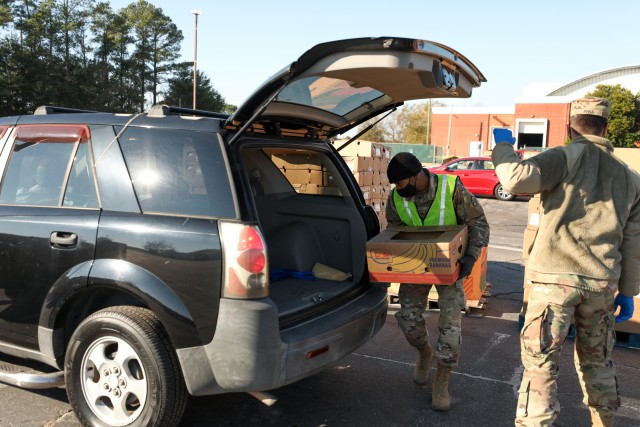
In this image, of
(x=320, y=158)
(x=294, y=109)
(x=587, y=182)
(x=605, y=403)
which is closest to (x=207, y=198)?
(x=294, y=109)

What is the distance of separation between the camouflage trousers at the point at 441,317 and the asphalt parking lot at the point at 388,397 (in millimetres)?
386

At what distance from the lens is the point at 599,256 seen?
3.00 m

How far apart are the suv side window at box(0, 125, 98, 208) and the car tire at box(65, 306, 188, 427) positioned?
0.72 metres

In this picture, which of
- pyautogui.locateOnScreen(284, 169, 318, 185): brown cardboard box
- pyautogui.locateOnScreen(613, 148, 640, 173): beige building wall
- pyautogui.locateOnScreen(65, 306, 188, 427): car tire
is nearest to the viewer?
pyautogui.locateOnScreen(65, 306, 188, 427): car tire

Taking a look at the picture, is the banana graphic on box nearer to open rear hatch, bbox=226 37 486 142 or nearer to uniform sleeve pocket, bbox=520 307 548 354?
uniform sleeve pocket, bbox=520 307 548 354

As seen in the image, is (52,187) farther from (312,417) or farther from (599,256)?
(599,256)

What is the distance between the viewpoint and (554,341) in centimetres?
296

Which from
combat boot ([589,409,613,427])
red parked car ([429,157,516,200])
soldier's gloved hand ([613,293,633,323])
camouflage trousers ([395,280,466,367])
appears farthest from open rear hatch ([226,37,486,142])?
red parked car ([429,157,516,200])

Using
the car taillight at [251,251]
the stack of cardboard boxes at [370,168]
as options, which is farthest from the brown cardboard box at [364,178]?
the car taillight at [251,251]

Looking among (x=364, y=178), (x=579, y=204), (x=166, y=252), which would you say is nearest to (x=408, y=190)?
(x=579, y=204)

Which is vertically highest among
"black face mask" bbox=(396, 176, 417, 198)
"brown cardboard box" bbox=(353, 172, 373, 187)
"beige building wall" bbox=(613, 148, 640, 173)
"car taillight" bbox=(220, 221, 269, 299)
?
"beige building wall" bbox=(613, 148, 640, 173)

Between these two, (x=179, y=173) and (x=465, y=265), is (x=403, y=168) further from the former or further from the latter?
(x=179, y=173)

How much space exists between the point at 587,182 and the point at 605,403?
1.28 metres

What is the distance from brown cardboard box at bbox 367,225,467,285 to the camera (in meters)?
3.38
